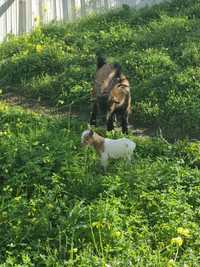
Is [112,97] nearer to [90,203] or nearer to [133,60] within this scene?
[90,203]

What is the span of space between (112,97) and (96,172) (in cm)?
153

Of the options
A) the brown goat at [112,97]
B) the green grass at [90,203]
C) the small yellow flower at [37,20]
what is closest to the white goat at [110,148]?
the green grass at [90,203]

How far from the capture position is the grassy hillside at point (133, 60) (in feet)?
27.1

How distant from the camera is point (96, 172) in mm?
6047

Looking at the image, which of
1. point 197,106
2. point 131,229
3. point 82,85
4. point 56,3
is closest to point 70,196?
point 131,229

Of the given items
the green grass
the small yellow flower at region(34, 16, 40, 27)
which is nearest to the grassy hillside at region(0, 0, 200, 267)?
the green grass

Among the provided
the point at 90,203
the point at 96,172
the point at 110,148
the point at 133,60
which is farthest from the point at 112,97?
the point at 133,60

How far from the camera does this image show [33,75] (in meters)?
9.76

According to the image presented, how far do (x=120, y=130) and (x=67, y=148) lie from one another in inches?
61.1

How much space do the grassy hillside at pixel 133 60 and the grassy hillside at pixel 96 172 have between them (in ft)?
0.06

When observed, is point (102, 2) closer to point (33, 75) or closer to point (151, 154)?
point (33, 75)

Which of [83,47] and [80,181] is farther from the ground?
[83,47]

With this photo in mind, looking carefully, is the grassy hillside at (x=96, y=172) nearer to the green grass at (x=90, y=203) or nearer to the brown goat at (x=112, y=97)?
the green grass at (x=90, y=203)

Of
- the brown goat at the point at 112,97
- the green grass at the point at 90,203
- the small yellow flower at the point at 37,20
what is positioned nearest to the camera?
the green grass at the point at 90,203
